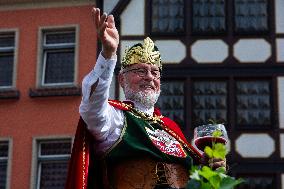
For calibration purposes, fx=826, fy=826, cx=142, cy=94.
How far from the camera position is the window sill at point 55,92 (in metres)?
12.7

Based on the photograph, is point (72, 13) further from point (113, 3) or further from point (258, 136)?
point (258, 136)

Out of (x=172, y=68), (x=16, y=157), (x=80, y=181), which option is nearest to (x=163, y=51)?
(x=172, y=68)

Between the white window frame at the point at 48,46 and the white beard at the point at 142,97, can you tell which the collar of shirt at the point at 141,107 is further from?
the white window frame at the point at 48,46

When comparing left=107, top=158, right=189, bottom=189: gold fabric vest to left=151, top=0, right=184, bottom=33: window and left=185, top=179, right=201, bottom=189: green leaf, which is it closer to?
left=185, top=179, right=201, bottom=189: green leaf

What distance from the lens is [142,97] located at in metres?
4.50

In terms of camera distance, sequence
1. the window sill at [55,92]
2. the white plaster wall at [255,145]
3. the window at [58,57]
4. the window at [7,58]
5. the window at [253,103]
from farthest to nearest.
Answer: the window at [7,58] < the window at [58,57] < the window sill at [55,92] < the window at [253,103] < the white plaster wall at [255,145]

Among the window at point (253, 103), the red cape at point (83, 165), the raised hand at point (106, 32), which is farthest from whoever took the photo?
the window at point (253, 103)

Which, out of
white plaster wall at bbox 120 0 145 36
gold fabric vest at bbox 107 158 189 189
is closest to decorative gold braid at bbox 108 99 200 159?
gold fabric vest at bbox 107 158 189 189

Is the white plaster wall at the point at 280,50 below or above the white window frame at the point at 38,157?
above

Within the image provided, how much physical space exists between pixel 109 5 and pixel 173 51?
1.31 m

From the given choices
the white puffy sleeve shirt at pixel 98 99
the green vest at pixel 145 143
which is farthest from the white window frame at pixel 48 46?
the white puffy sleeve shirt at pixel 98 99

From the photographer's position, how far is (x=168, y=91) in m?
12.4

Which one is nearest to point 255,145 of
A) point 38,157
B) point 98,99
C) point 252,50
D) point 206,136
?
point 252,50

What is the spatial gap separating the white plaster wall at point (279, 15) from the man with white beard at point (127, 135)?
8.10 metres
